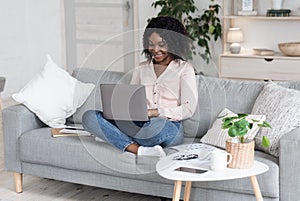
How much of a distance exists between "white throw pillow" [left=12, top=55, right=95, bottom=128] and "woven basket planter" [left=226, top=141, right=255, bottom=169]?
1389mm

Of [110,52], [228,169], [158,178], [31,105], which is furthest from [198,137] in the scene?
[110,52]

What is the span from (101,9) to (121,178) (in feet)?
12.2

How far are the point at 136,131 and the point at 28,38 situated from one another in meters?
4.08

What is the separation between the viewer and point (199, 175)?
289cm

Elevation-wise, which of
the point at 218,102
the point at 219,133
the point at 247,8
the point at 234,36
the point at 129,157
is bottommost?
the point at 129,157

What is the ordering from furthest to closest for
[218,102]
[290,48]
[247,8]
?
1. [247,8]
2. [290,48]
3. [218,102]

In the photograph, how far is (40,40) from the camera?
24.0ft

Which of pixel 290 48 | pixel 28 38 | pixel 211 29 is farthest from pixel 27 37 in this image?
pixel 290 48

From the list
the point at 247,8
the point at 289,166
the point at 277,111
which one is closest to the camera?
the point at 289,166

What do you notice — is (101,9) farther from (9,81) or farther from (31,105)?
(31,105)

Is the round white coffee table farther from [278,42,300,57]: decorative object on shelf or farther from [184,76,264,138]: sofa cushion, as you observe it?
[278,42,300,57]: decorative object on shelf

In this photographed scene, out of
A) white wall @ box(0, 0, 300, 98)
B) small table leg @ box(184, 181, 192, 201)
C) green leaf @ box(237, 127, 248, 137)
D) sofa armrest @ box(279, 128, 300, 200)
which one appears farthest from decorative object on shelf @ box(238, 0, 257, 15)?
green leaf @ box(237, 127, 248, 137)

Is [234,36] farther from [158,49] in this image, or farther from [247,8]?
[158,49]

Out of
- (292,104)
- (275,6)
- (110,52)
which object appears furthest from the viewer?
(110,52)
